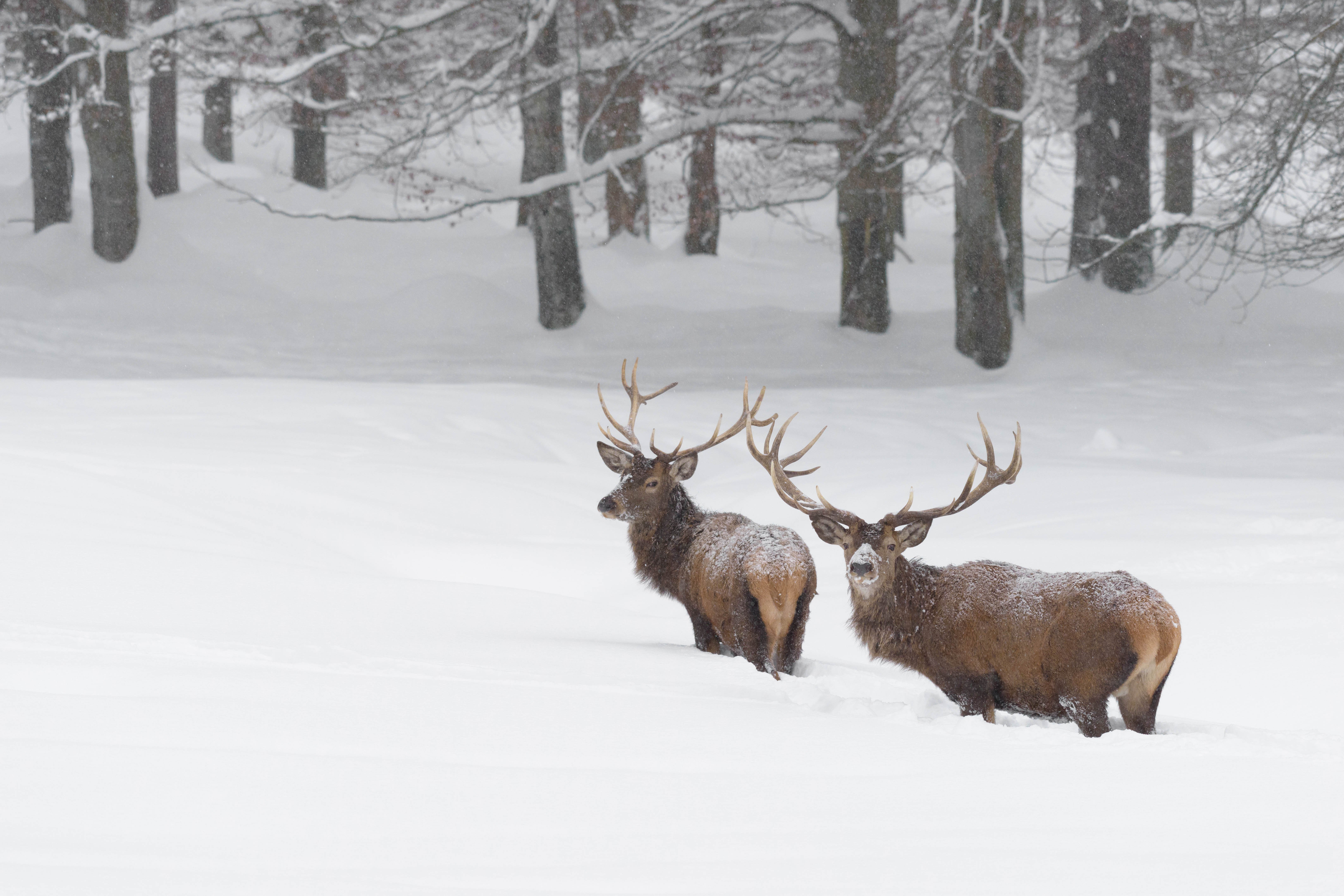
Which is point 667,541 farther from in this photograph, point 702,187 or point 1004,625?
point 702,187

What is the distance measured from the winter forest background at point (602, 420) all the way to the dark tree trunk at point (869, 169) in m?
0.06

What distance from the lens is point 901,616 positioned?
14.3 ft

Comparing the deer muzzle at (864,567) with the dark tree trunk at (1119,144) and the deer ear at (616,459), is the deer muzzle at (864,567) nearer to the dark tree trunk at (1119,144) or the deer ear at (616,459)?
the deer ear at (616,459)

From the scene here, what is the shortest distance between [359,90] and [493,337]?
349 cm

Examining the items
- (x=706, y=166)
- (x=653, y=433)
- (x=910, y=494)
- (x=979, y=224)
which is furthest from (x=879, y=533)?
(x=706, y=166)

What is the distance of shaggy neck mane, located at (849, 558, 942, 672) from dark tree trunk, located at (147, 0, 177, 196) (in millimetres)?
19888

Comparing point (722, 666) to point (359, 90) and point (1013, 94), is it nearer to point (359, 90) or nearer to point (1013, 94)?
point (1013, 94)

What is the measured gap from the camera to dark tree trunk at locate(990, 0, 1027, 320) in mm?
14484

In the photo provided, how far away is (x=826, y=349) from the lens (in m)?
16.1

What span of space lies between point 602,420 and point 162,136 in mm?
14069

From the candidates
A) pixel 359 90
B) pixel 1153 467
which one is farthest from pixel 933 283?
pixel 1153 467

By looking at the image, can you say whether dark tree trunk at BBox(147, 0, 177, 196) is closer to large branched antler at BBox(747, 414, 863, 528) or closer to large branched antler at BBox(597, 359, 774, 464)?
large branched antler at BBox(597, 359, 774, 464)

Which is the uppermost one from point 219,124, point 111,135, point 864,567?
point 864,567

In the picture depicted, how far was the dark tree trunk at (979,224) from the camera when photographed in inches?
→ 547
